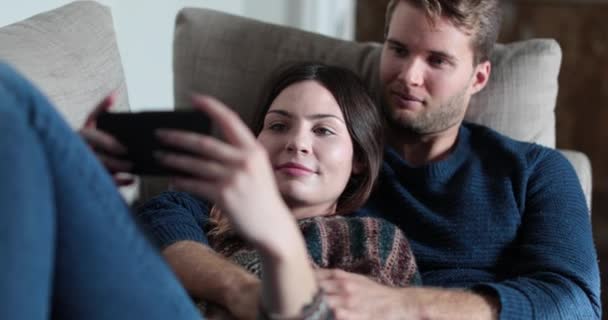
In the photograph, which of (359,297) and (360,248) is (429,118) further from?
(359,297)

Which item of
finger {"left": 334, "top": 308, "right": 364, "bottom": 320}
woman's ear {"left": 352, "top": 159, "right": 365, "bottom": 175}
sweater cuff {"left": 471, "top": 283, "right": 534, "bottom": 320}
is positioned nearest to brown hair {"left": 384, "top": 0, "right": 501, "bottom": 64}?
woman's ear {"left": 352, "top": 159, "right": 365, "bottom": 175}

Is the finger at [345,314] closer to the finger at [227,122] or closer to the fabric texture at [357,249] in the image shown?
the fabric texture at [357,249]

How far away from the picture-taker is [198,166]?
3.02 feet

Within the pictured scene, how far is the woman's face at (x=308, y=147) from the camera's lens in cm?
147

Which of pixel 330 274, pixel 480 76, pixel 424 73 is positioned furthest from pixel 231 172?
pixel 480 76

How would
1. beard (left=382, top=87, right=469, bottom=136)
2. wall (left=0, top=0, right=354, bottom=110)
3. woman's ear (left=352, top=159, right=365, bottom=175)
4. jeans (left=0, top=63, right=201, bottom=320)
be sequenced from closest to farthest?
jeans (left=0, top=63, right=201, bottom=320) → woman's ear (left=352, top=159, right=365, bottom=175) → beard (left=382, top=87, right=469, bottom=136) → wall (left=0, top=0, right=354, bottom=110)

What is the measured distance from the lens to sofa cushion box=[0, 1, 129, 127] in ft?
4.46

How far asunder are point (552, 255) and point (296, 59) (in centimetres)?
66

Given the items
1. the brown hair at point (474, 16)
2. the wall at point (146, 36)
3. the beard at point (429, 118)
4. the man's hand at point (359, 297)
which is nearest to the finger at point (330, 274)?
the man's hand at point (359, 297)

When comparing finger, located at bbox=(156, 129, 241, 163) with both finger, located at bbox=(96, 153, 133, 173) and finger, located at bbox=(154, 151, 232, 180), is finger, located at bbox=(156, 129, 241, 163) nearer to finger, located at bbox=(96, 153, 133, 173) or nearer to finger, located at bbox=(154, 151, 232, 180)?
finger, located at bbox=(154, 151, 232, 180)

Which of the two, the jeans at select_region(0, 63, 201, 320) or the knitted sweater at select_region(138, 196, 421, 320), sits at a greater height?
the jeans at select_region(0, 63, 201, 320)

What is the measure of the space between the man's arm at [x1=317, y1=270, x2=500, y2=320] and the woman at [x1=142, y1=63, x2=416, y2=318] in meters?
0.08

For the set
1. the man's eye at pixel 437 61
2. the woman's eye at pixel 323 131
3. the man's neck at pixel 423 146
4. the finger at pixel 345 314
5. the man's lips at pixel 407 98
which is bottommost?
the finger at pixel 345 314

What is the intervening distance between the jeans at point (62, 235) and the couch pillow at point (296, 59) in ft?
2.83
